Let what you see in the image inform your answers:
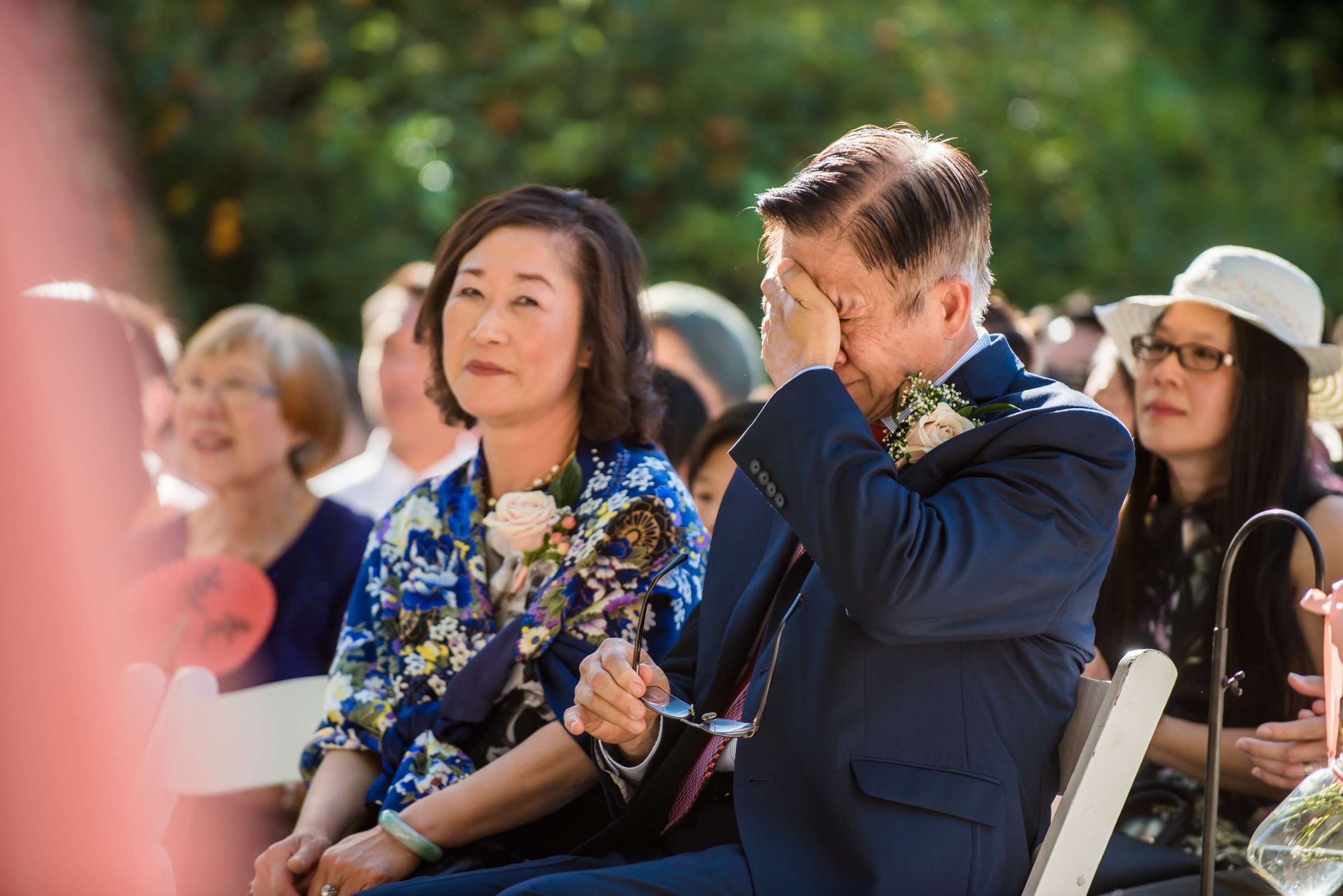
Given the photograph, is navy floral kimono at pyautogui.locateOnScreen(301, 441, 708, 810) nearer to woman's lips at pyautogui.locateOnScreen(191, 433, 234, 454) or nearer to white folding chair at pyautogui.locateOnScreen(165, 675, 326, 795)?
white folding chair at pyautogui.locateOnScreen(165, 675, 326, 795)

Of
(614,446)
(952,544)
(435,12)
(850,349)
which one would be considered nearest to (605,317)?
(614,446)

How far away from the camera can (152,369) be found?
16.4ft

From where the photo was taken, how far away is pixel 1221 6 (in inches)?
420

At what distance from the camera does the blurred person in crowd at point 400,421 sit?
18.3 feet

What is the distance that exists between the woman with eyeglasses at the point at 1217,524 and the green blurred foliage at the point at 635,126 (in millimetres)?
5134

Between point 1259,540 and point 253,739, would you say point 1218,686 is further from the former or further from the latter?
point 253,739

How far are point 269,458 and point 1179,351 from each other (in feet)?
9.28

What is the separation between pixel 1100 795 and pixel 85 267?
7502 mm

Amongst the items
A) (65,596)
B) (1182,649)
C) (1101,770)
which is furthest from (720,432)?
(1101,770)

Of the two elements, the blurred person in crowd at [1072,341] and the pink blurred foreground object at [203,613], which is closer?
the pink blurred foreground object at [203,613]

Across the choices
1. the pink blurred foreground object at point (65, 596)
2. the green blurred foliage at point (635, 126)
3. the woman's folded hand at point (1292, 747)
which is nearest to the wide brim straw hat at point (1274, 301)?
the woman's folded hand at point (1292, 747)

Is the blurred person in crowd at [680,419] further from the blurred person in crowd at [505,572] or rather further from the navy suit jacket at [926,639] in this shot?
the navy suit jacket at [926,639]

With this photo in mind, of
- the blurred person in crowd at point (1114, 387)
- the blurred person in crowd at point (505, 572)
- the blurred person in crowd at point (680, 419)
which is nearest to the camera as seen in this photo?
the blurred person in crowd at point (505, 572)

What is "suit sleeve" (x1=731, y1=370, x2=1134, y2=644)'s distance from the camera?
192 centimetres
